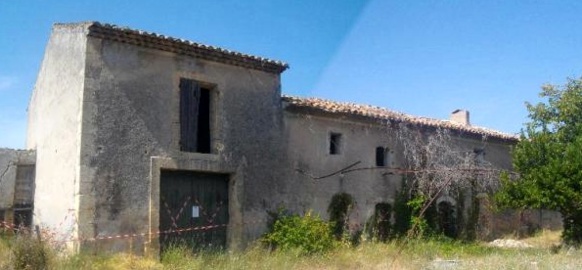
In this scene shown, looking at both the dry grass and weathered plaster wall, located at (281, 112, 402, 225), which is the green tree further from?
weathered plaster wall, located at (281, 112, 402, 225)

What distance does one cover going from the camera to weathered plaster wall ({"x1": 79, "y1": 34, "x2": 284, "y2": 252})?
11109 millimetres

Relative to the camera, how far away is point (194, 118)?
41.7ft

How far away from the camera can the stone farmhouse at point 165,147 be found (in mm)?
11195

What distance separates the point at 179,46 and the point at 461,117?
14558mm

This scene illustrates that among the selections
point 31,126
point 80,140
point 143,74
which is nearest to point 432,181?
point 143,74

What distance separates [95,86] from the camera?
11.3m

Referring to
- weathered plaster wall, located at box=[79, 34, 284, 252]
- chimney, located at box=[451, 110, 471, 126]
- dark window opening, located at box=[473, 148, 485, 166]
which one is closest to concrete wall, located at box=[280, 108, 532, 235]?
weathered plaster wall, located at box=[79, 34, 284, 252]

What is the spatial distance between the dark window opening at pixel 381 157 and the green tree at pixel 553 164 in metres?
3.28

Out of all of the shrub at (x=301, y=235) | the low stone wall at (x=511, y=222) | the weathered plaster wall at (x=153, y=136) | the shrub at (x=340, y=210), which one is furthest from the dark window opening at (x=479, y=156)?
→ the weathered plaster wall at (x=153, y=136)

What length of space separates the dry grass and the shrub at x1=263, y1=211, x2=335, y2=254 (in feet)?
0.91

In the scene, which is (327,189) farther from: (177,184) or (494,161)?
(494,161)

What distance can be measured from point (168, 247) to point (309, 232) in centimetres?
321

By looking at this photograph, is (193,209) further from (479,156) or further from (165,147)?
(479,156)

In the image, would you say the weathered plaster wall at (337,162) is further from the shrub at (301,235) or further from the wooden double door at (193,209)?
the wooden double door at (193,209)
